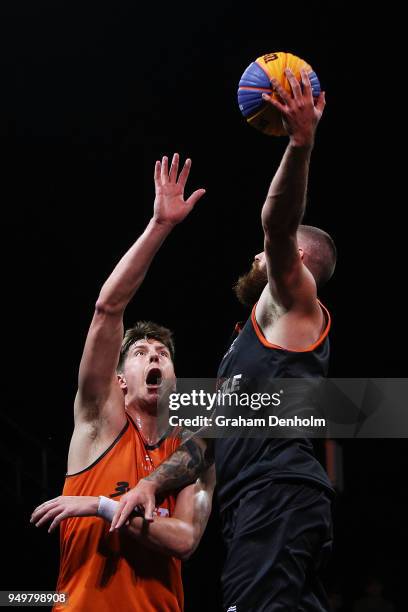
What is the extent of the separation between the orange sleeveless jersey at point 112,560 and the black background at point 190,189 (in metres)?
4.08

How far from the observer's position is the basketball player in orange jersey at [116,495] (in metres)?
2.96

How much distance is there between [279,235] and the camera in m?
2.46

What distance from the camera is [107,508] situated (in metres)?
2.87

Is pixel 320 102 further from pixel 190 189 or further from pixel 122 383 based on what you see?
pixel 190 189

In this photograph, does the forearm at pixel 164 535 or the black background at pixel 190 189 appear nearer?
the forearm at pixel 164 535

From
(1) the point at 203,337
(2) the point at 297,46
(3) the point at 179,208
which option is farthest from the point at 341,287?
(3) the point at 179,208

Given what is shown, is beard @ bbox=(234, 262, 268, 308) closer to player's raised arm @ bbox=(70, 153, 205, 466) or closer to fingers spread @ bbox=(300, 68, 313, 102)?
player's raised arm @ bbox=(70, 153, 205, 466)

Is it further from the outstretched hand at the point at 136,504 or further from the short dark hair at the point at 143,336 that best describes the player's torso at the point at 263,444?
the short dark hair at the point at 143,336

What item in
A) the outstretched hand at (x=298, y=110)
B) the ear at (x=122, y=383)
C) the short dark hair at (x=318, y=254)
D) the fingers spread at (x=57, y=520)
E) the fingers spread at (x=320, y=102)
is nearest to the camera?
the outstretched hand at (x=298, y=110)

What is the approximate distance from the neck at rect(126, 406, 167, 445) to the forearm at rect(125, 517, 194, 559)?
56cm

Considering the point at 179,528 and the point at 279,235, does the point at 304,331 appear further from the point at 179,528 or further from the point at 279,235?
the point at 179,528

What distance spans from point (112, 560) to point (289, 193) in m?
1.61

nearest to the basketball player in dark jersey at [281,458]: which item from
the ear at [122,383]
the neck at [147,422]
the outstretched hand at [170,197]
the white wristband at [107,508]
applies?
the white wristband at [107,508]

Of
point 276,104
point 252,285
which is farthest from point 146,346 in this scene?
point 276,104
